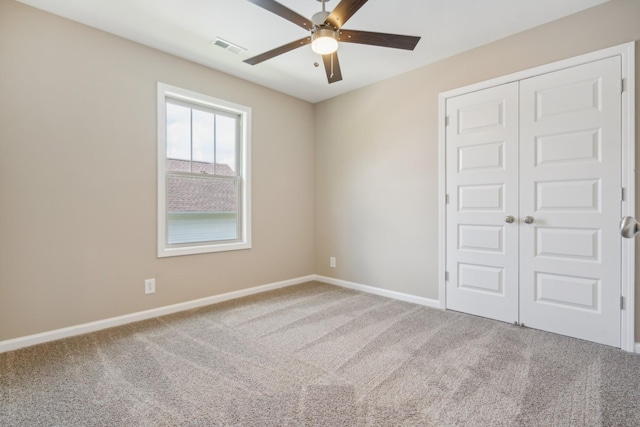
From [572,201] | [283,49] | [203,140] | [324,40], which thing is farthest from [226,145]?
[572,201]

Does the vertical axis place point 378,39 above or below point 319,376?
above

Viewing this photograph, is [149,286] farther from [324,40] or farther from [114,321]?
[324,40]

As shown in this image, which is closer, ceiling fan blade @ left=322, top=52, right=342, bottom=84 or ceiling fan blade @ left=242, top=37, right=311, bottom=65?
ceiling fan blade @ left=242, top=37, right=311, bottom=65

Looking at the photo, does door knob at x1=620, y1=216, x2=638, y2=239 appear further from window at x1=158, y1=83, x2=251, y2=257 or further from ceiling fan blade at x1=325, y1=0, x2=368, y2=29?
window at x1=158, y1=83, x2=251, y2=257

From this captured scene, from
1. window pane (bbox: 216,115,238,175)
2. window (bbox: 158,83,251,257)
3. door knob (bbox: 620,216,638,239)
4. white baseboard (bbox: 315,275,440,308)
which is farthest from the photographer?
window pane (bbox: 216,115,238,175)

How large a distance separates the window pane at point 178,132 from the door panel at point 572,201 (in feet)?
11.0

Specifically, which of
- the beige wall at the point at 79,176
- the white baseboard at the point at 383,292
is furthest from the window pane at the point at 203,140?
the white baseboard at the point at 383,292

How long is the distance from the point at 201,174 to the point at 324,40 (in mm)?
2068

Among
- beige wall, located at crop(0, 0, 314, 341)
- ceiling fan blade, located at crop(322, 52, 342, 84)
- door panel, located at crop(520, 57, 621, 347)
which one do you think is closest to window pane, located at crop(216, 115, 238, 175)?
beige wall, located at crop(0, 0, 314, 341)

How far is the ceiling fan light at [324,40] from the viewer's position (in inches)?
79.0

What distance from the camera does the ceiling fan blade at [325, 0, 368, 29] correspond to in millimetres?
1795

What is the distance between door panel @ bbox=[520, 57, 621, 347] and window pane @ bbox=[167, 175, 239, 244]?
10.2 feet

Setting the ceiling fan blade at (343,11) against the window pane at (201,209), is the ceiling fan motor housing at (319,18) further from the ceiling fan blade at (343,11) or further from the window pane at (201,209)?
the window pane at (201,209)

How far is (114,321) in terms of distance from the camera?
2730mm
